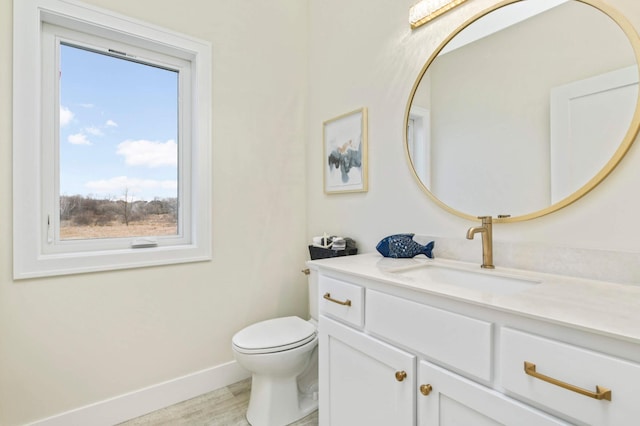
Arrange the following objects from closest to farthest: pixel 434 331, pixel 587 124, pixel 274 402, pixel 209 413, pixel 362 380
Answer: pixel 434 331 → pixel 587 124 → pixel 362 380 → pixel 274 402 → pixel 209 413

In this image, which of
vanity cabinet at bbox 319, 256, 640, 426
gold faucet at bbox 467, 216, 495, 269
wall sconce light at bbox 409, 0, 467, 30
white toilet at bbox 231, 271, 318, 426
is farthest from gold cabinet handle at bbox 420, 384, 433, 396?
wall sconce light at bbox 409, 0, 467, 30

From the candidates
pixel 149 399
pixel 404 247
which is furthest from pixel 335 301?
pixel 149 399

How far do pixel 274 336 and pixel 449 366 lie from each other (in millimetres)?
964

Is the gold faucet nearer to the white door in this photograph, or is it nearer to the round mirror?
the round mirror

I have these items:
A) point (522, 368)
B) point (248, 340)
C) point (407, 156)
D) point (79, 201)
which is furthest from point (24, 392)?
point (407, 156)

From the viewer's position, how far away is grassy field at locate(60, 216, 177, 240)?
1628 millimetres

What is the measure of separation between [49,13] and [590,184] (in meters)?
2.37

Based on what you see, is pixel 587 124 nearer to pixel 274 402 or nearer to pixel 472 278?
pixel 472 278

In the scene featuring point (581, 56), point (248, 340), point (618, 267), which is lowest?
point (248, 340)

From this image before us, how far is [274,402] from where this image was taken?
5.08ft

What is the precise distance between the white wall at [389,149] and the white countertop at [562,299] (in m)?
0.16

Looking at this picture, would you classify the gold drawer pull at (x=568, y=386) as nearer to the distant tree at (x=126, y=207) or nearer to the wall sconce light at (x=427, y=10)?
the wall sconce light at (x=427, y=10)

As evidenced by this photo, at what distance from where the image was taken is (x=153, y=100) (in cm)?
188

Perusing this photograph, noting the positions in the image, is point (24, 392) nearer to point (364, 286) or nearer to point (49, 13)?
point (364, 286)
